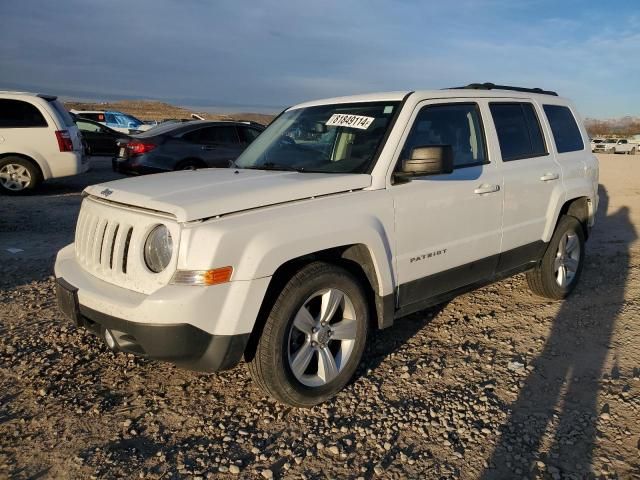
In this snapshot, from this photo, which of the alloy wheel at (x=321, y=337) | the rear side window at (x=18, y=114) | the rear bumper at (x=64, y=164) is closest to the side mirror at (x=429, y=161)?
the alloy wheel at (x=321, y=337)

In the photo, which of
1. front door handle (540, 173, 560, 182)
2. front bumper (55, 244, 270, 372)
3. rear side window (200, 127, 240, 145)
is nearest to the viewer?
front bumper (55, 244, 270, 372)

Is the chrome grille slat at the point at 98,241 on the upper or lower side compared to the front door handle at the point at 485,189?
lower

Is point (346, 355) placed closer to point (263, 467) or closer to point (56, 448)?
point (263, 467)

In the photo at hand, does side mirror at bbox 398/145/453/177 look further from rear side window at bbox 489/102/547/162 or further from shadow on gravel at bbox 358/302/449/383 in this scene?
shadow on gravel at bbox 358/302/449/383

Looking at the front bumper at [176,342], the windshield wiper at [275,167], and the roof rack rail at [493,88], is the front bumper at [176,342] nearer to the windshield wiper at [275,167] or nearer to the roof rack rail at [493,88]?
the windshield wiper at [275,167]

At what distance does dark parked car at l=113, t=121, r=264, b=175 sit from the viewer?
34.7ft

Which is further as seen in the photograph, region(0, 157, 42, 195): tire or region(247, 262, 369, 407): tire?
region(0, 157, 42, 195): tire

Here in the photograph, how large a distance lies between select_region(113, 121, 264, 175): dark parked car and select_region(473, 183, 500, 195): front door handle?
7.09m

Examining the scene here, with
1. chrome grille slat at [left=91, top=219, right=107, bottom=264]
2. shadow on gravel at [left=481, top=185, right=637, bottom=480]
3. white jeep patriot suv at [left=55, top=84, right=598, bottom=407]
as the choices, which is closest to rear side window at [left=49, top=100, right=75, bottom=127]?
white jeep patriot suv at [left=55, top=84, right=598, bottom=407]

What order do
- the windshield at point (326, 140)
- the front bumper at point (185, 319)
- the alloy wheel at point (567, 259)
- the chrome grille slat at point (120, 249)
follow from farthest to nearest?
the alloy wheel at point (567, 259), the windshield at point (326, 140), the chrome grille slat at point (120, 249), the front bumper at point (185, 319)

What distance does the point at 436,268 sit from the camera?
3.82m

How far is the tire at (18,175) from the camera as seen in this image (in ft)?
33.6

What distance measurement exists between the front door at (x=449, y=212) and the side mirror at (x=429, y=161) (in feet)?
0.53

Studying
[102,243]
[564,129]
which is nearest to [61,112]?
[102,243]
